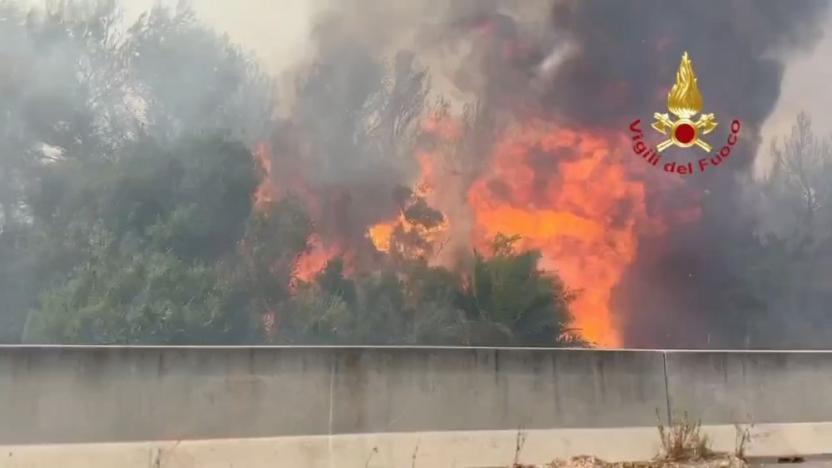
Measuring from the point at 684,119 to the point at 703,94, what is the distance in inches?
80.4

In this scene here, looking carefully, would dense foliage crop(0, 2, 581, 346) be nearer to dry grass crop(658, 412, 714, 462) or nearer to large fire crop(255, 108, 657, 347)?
large fire crop(255, 108, 657, 347)

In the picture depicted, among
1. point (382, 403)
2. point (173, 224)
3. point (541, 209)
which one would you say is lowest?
point (382, 403)

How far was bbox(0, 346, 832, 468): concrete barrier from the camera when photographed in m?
6.18

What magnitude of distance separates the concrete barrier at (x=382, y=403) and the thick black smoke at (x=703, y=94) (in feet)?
24.9

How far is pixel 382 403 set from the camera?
6938 millimetres

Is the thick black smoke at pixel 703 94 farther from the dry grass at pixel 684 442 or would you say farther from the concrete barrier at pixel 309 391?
the concrete barrier at pixel 309 391

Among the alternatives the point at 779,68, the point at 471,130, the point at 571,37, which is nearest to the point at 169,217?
the point at 471,130

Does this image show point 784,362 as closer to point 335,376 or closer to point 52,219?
point 335,376

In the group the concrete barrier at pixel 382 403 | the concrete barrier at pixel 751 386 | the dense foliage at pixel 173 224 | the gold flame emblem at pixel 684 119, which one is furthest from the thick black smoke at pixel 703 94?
the concrete barrier at pixel 382 403

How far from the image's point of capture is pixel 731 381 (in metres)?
8.05

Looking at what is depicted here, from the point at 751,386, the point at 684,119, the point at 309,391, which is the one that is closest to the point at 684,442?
the point at 751,386

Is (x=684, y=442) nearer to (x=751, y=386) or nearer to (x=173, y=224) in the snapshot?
(x=751, y=386)

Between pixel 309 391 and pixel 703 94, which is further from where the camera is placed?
pixel 703 94

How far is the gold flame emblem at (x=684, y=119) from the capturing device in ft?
51.8
